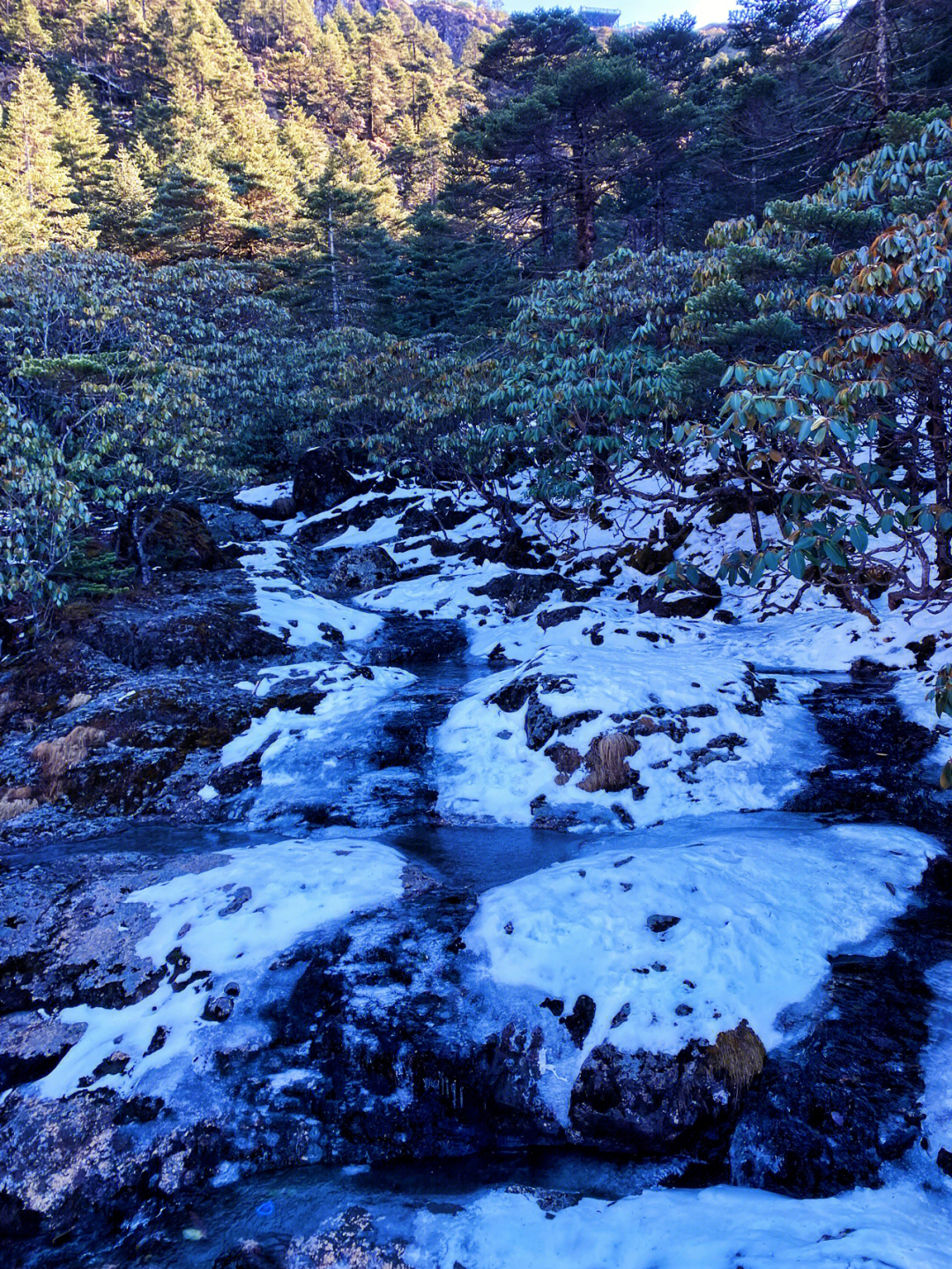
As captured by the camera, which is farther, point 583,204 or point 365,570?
point 365,570

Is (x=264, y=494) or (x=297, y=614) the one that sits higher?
(x=264, y=494)

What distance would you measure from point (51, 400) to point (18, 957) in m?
12.1

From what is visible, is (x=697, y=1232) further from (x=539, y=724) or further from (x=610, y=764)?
(x=539, y=724)

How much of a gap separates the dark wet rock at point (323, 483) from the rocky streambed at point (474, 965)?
69.8 ft

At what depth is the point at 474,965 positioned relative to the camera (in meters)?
5.87

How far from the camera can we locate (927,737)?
9.46m

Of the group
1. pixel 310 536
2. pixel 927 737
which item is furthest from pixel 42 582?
pixel 310 536

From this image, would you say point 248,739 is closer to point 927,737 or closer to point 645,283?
point 927,737

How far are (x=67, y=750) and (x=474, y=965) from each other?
752 centimetres

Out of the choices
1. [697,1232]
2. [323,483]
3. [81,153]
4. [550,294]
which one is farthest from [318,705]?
[81,153]

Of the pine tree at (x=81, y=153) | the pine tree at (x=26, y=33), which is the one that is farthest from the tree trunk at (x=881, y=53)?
the pine tree at (x=26, y=33)

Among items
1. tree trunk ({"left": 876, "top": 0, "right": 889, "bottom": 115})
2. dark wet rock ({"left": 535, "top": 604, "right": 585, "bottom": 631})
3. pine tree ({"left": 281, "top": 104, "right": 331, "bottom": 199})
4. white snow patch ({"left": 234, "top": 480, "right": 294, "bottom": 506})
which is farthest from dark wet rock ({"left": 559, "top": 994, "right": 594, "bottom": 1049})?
pine tree ({"left": 281, "top": 104, "right": 331, "bottom": 199})

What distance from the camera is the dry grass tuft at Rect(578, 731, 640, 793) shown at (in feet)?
30.9

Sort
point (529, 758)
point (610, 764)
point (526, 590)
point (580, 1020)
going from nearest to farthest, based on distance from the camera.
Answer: point (580, 1020) < point (610, 764) < point (529, 758) < point (526, 590)
